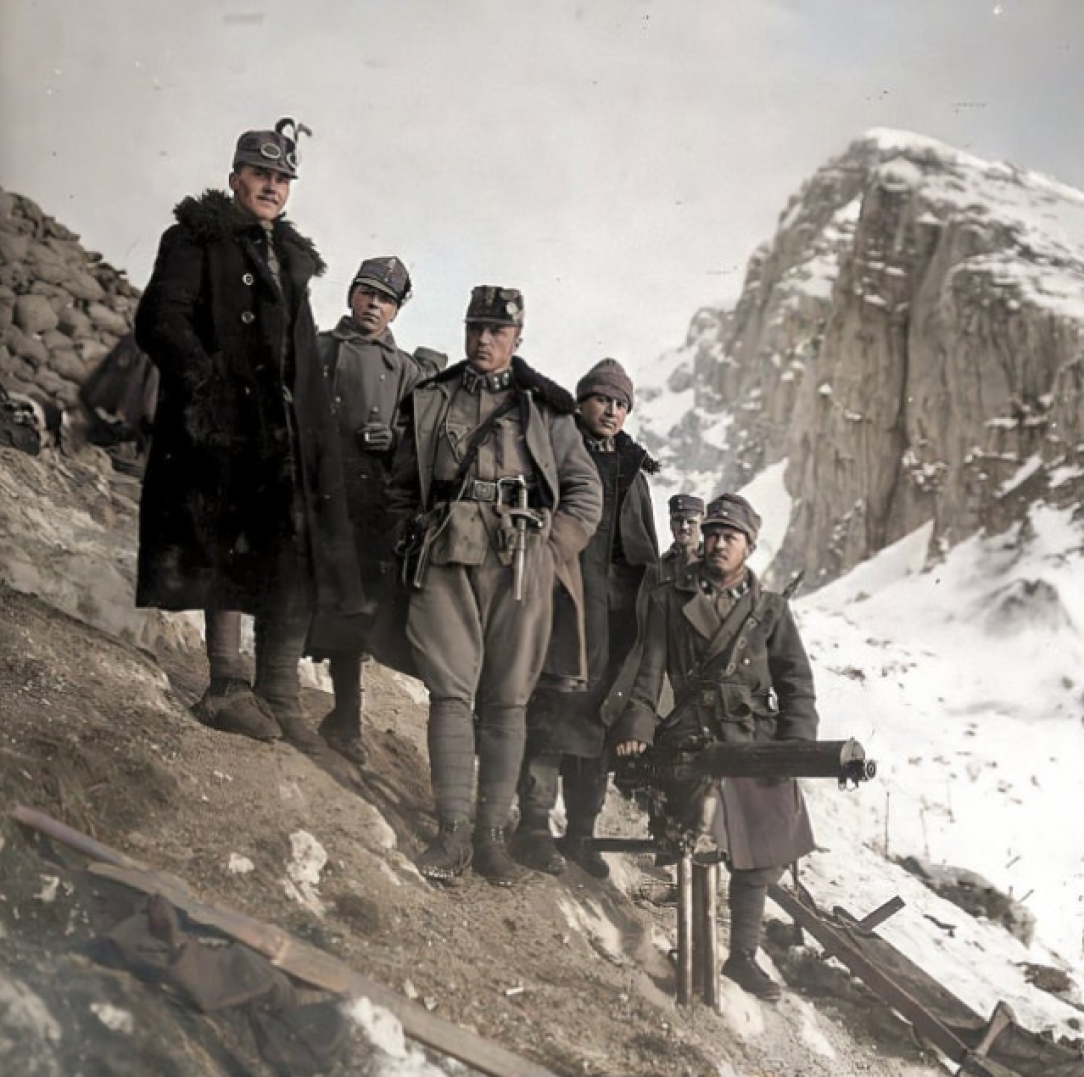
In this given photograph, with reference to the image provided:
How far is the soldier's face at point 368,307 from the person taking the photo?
371 centimetres

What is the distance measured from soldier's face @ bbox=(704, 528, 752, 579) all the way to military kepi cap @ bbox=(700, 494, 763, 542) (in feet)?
0.05

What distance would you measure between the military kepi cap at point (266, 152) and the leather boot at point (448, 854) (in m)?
1.88

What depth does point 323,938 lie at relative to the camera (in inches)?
108

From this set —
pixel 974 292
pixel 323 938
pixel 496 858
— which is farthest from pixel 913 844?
pixel 974 292

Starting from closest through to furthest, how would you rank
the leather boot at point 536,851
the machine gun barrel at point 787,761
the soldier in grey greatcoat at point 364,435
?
1. the machine gun barrel at point 787,761
2. the soldier in grey greatcoat at point 364,435
3. the leather boot at point 536,851

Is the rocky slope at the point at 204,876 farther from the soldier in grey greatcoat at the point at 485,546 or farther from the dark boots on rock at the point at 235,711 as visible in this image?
the soldier in grey greatcoat at the point at 485,546

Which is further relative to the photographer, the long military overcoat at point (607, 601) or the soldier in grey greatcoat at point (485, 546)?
the long military overcoat at point (607, 601)

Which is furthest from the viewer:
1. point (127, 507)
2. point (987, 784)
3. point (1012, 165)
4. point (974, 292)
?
point (974, 292)

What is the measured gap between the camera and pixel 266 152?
3.30 m

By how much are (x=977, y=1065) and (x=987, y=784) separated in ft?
3.89

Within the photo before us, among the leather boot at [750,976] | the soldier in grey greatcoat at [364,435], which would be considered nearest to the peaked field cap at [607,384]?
the soldier in grey greatcoat at [364,435]

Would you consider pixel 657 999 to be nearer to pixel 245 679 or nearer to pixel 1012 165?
pixel 245 679

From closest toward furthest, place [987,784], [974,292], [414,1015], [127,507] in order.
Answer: [414,1015]
[127,507]
[987,784]
[974,292]

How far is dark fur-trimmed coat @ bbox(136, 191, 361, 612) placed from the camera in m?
3.19
